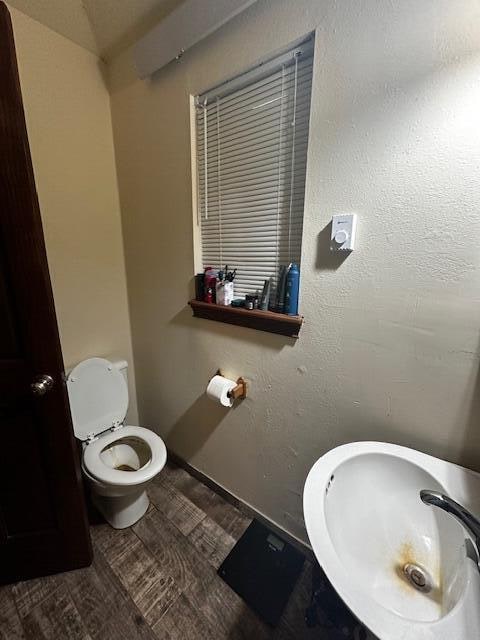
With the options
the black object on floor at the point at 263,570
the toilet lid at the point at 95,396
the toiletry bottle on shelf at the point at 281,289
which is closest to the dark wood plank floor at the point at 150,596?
the black object on floor at the point at 263,570

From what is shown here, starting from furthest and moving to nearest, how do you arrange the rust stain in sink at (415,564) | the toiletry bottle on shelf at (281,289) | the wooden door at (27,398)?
the toiletry bottle on shelf at (281,289) → the wooden door at (27,398) → the rust stain in sink at (415,564)

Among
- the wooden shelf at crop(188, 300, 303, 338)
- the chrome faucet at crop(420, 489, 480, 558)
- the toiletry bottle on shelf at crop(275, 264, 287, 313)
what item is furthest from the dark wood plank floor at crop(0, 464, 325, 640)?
the toiletry bottle on shelf at crop(275, 264, 287, 313)

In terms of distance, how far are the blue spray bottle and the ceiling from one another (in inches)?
47.4

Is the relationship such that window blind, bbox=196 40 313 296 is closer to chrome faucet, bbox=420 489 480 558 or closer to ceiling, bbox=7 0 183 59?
ceiling, bbox=7 0 183 59

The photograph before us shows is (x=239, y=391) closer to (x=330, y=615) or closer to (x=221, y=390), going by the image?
(x=221, y=390)

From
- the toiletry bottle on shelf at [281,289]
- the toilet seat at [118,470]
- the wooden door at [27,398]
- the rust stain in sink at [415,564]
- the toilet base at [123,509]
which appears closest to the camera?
the rust stain in sink at [415,564]

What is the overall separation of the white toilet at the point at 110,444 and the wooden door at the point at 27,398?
0.56 feet

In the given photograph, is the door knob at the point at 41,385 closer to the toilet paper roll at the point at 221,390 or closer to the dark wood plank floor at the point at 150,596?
the toilet paper roll at the point at 221,390

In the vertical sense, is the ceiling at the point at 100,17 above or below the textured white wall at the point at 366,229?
above

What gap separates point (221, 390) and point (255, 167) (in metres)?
1.00

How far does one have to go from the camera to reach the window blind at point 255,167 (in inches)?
38.2

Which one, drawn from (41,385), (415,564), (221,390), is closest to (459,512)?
(415,564)

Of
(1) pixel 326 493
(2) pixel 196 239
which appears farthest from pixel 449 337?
(2) pixel 196 239

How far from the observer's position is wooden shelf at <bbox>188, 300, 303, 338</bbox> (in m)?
1.02
